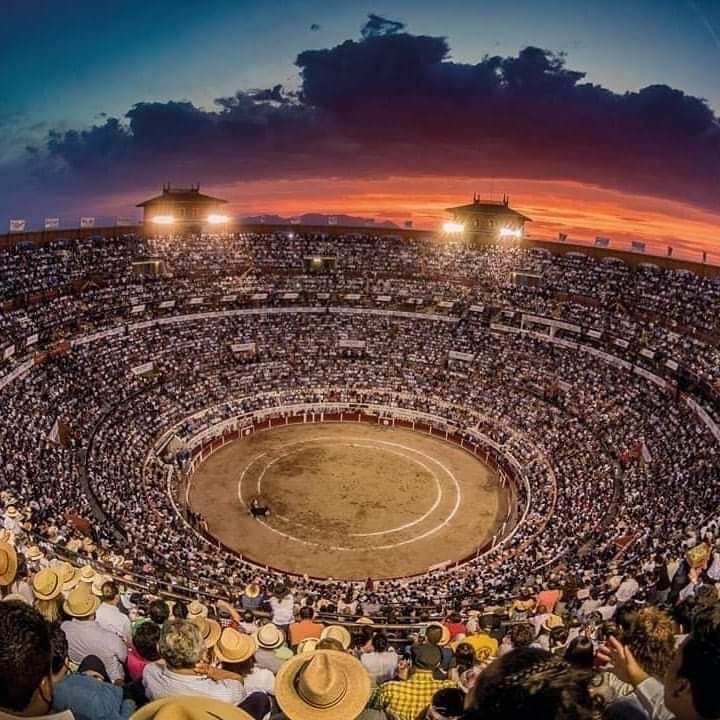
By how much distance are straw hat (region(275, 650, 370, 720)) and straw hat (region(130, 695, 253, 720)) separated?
191 cm

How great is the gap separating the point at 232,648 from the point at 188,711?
274 inches

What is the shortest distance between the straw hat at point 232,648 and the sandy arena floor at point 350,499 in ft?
83.9

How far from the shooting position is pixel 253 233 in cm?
7444

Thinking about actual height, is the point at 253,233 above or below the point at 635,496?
above

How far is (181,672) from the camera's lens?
26.8ft

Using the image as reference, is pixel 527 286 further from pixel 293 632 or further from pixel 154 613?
pixel 154 613

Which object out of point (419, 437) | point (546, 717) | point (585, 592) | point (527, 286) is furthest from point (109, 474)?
point (527, 286)

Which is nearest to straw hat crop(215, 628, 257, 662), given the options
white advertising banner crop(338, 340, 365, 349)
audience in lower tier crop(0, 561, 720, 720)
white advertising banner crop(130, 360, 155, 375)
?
audience in lower tier crop(0, 561, 720, 720)

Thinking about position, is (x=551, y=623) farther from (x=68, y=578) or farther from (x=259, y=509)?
(x=259, y=509)

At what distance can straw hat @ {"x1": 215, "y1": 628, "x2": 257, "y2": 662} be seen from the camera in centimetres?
1166

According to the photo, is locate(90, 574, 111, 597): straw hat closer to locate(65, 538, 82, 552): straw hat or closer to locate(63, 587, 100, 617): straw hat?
locate(63, 587, 100, 617): straw hat

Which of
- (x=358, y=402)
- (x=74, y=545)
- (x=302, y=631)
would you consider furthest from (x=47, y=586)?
(x=358, y=402)

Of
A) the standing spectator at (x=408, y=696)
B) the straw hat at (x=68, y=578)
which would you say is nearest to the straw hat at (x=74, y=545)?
the straw hat at (x=68, y=578)

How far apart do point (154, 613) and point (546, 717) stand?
11139 mm
